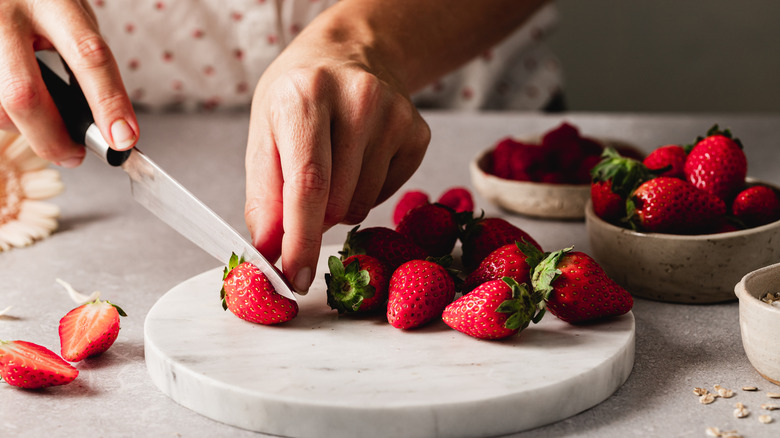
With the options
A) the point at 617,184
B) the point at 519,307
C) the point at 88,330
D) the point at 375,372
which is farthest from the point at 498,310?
the point at 88,330

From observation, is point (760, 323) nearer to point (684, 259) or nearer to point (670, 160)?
point (684, 259)

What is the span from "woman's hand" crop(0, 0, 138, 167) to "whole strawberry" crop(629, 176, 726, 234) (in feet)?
2.11

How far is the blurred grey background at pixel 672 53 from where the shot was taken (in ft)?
10.0

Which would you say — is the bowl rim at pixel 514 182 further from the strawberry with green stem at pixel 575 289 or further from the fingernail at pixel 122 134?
the fingernail at pixel 122 134

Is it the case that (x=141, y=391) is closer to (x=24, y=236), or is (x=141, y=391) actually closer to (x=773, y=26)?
(x=24, y=236)

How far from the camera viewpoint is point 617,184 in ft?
3.55

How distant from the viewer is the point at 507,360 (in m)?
0.84

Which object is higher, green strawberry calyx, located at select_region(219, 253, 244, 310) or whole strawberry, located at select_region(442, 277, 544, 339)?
whole strawberry, located at select_region(442, 277, 544, 339)

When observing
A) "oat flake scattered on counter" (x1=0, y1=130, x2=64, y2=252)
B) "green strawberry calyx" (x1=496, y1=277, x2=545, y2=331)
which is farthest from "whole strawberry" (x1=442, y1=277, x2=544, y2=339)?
"oat flake scattered on counter" (x1=0, y1=130, x2=64, y2=252)

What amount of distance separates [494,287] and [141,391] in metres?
0.39

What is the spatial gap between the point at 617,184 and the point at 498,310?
0.35 meters

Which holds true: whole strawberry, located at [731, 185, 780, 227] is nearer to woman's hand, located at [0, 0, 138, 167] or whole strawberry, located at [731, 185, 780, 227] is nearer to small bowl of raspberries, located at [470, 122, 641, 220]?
small bowl of raspberries, located at [470, 122, 641, 220]

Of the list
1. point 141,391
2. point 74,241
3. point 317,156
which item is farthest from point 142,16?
point 141,391

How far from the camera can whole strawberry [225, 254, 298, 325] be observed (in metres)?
0.90
